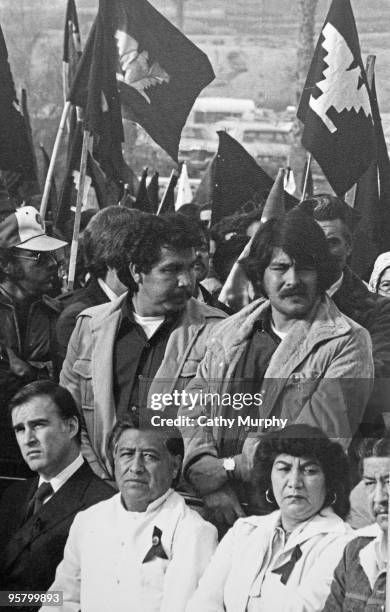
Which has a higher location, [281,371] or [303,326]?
[303,326]

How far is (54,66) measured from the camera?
3.55 meters

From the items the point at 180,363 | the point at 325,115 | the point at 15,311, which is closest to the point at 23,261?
the point at 15,311

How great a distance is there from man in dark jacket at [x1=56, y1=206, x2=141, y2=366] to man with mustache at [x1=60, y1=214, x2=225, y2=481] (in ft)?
0.10

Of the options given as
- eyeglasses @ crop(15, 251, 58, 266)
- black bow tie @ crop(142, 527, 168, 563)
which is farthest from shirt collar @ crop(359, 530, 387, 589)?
eyeglasses @ crop(15, 251, 58, 266)

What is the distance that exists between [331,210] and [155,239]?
0.58 meters

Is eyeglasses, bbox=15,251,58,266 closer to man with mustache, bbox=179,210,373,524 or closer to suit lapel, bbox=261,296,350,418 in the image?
man with mustache, bbox=179,210,373,524

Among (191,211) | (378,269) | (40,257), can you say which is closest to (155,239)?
(191,211)

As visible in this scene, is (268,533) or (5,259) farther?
(5,259)

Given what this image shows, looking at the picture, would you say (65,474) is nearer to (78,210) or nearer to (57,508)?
(57,508)

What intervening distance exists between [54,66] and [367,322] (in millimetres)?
1316

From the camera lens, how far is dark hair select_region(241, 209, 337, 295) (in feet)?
11.5

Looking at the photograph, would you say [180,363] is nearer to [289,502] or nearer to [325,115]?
[289,502]

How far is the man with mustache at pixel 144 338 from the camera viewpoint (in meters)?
3.53

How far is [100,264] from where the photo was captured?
3609 millimetres
